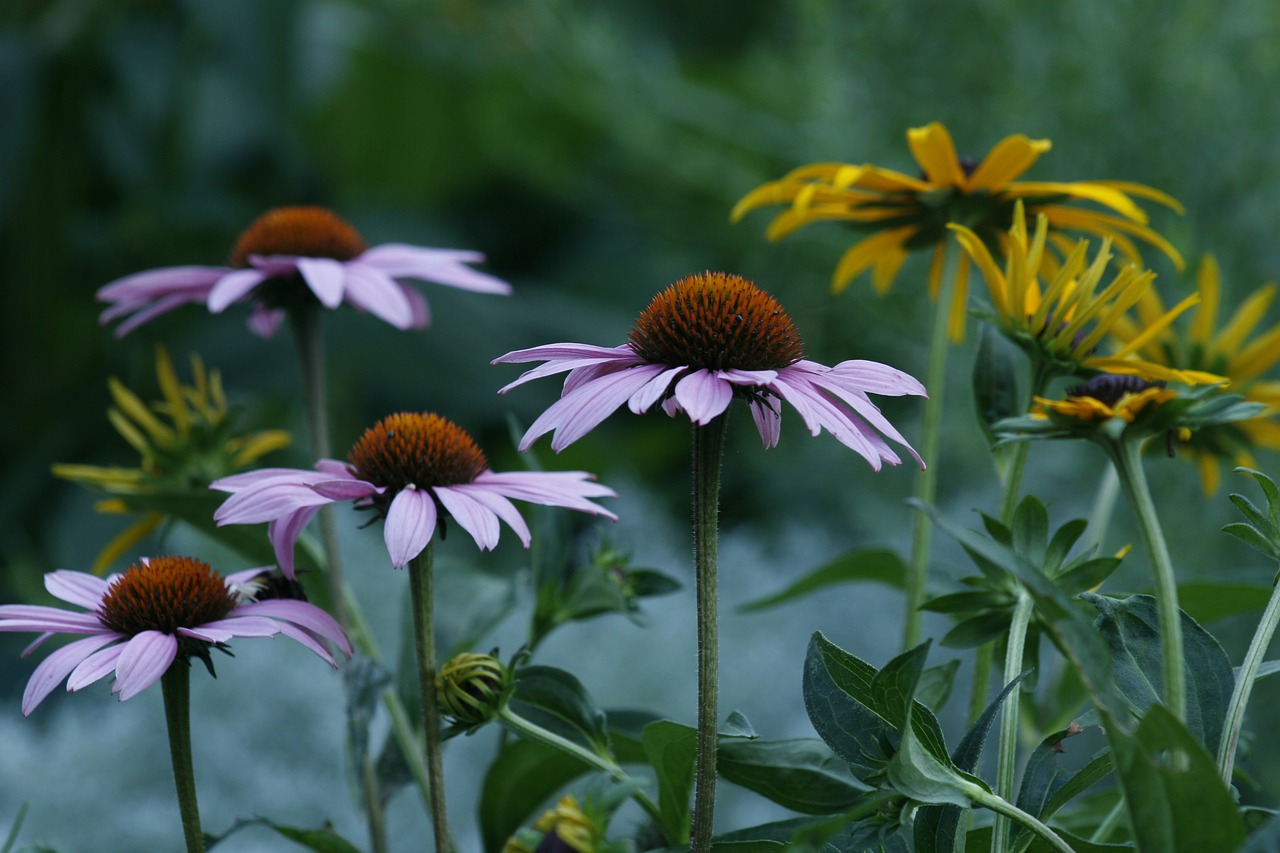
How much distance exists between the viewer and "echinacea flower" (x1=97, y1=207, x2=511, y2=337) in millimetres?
397

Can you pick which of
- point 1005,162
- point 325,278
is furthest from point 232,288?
point 1005,162

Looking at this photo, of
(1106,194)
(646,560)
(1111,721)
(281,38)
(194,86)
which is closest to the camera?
(1111,721)

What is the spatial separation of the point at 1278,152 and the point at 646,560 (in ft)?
1.89

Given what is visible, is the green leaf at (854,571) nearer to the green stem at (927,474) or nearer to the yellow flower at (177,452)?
the green stem at (927,474)

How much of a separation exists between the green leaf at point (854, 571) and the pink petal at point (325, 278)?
0.59ft

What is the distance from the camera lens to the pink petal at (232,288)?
38cm

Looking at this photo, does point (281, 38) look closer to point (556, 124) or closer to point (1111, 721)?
point (556, 124)

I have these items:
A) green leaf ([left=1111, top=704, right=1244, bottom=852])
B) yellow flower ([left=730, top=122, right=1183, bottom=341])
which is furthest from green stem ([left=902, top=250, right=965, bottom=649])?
green leaf ([left=1111, top=704, right=1244, bottom=852])

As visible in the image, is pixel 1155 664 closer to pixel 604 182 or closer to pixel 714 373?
pixel 714 373

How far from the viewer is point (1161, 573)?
237mm

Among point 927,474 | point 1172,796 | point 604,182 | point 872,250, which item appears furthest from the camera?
point 604,182

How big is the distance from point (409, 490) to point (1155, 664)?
17 centimetres

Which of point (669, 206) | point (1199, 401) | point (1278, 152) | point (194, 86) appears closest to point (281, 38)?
point (194, 86)

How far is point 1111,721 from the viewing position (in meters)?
0.21
